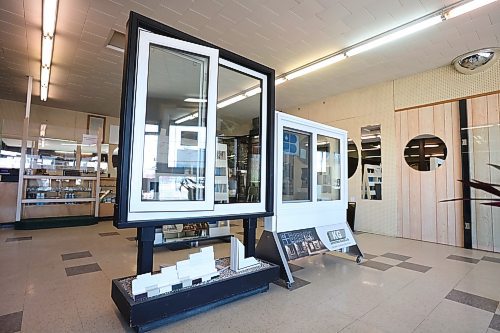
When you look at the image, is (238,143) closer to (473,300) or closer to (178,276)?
(178,276)

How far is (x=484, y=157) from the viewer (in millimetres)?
4375

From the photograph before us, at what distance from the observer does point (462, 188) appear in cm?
451

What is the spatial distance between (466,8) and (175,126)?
3636mm

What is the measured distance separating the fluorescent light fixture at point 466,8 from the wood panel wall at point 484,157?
1.92m

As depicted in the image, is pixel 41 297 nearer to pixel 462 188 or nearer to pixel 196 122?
pixel 196 122

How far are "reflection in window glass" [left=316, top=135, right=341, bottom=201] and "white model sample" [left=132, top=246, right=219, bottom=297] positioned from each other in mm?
1824

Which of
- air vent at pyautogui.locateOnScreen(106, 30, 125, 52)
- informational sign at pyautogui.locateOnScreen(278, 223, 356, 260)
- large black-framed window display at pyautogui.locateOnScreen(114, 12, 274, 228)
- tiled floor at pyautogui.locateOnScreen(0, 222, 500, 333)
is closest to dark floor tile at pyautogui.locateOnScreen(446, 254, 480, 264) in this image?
tiled floor at pyautogui.locateOnScreen(0, 222, 500, 333)

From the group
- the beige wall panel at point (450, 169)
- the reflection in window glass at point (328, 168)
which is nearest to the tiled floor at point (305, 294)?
the beige wall panel at point (450, 169)

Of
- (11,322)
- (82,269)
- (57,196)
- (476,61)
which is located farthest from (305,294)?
(57,196)

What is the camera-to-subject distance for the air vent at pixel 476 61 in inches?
161

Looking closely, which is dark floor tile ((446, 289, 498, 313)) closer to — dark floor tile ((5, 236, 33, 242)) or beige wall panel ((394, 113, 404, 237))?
beige wall panel ((394, 113, 404, 237))

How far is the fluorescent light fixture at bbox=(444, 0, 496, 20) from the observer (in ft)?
9.70

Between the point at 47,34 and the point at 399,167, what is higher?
the point at 47,34

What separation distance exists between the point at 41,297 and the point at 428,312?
3244 millimetres
